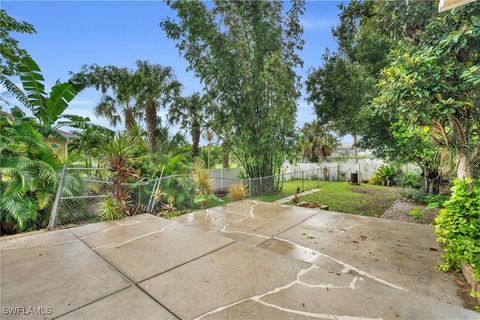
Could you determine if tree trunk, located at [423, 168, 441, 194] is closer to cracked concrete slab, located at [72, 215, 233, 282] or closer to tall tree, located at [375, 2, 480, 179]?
tall tree, located at [375, 2, 480, 179]

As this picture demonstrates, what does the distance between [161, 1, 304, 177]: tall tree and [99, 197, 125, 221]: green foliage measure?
5.16 m

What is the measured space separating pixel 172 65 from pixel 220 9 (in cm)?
324

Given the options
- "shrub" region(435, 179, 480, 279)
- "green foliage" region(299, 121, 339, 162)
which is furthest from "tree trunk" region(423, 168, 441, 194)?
"green foliage" region(299, 121, 339, 162)

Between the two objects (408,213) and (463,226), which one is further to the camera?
(408,213)

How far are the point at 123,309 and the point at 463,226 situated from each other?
3.40 metres

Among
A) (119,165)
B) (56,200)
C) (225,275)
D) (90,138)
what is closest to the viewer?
(225,275)

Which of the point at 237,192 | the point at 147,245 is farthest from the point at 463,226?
the point at 237,192

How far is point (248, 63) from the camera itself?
8.52 metres

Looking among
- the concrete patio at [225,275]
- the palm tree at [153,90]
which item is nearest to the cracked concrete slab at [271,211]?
the concrete patio at [225,275]

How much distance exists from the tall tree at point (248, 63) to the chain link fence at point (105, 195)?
10.8 ft

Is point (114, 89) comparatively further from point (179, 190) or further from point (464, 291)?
point (464, 291)

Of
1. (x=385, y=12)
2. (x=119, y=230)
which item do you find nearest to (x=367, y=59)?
(x=385, y=12)

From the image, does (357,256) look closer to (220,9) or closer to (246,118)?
(246,118)

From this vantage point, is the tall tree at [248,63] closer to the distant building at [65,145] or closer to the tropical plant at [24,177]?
the distant building at [65,145]
